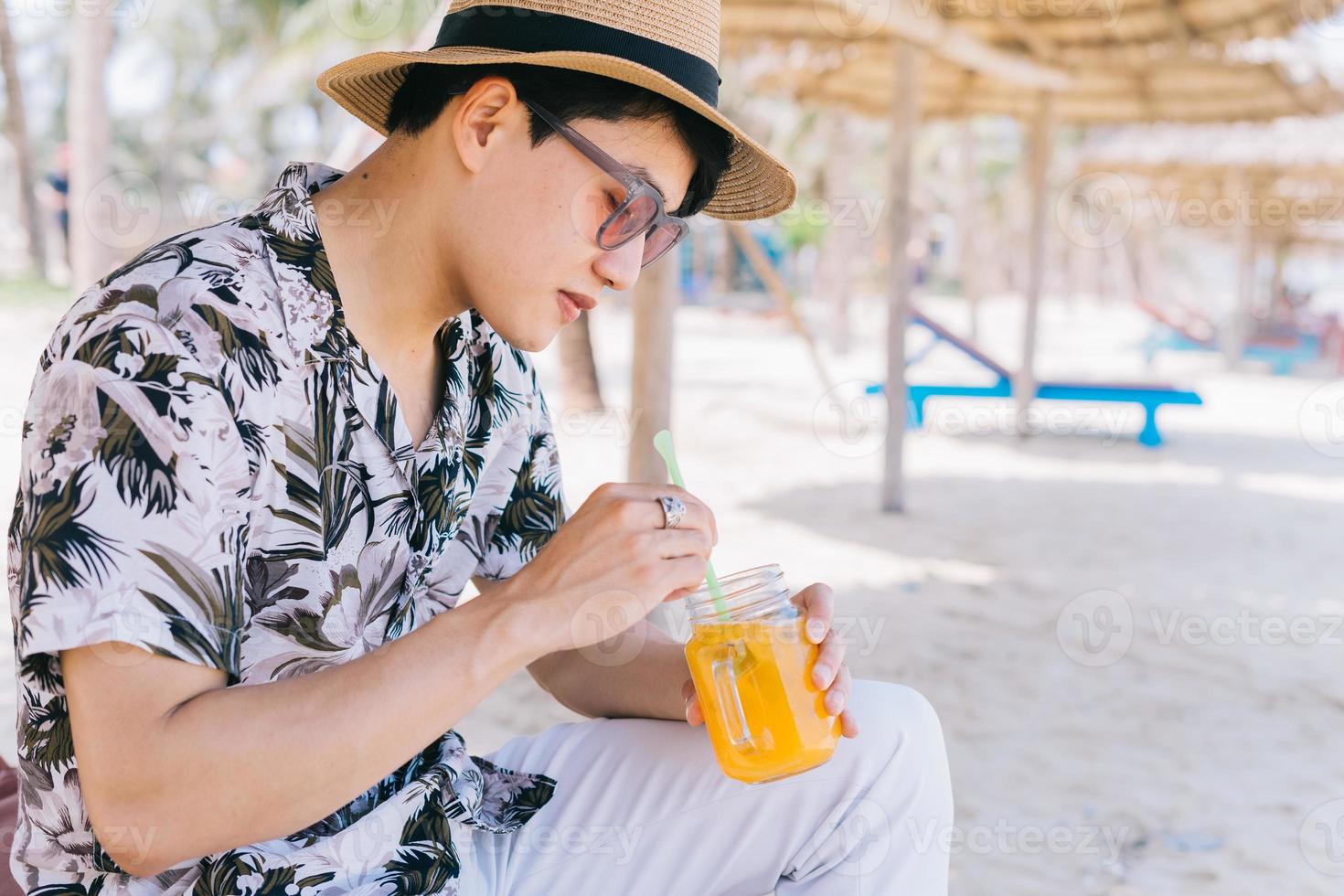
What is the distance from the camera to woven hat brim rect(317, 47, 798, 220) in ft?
3.84

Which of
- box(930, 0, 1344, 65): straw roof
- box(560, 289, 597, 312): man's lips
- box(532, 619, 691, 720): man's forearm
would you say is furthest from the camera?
box(930, 0, 1344, 65): straw roof

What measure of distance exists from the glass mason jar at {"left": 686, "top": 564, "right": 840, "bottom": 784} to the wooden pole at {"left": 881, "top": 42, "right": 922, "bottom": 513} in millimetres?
4447

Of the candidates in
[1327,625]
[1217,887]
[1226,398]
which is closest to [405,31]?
[1226,398]

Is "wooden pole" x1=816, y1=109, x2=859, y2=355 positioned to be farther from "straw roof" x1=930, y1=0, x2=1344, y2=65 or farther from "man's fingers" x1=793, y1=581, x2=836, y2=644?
"man's fingers" x1=793, y1=581, x2=836, y2=644

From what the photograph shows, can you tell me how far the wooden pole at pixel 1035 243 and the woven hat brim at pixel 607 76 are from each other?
6.80 m

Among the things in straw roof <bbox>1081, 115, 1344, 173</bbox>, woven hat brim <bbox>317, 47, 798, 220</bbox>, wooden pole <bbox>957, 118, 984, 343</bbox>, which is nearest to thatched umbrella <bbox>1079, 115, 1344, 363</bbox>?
straw roof <bbox>1081, 115, 1344, 173</bbox>

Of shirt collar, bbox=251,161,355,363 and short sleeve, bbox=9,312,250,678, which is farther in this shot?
shirt collar, bbox=251,161,355,363

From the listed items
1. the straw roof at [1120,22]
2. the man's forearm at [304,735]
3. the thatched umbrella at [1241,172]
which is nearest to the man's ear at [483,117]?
the man's forearm at [304,735]

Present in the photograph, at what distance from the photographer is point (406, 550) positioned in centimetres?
123

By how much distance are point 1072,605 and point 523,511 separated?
3221 millimetres

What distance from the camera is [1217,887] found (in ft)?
7.57

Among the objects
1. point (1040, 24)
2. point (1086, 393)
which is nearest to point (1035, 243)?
point (1086, 393)

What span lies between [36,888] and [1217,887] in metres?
2.14

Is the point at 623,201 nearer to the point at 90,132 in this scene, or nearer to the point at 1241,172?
the point at 90,132
